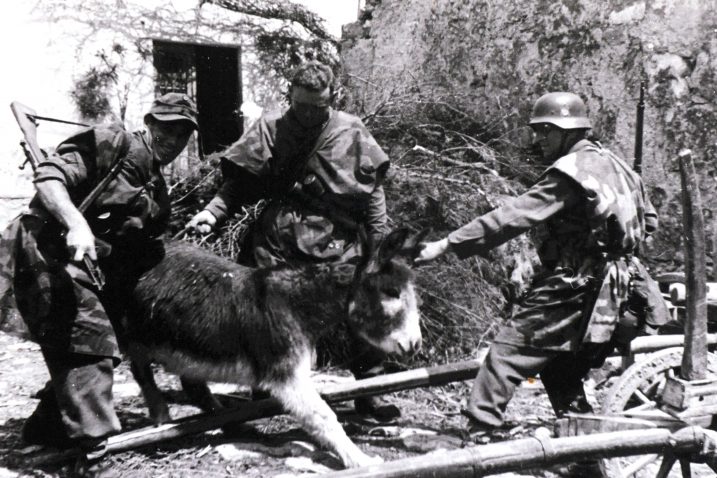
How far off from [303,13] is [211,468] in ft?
26.1

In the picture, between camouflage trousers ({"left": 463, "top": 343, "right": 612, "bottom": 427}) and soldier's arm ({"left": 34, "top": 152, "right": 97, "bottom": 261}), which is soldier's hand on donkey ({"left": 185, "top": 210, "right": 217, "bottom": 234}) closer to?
soldier's arm ({"left": 34, "top": 152, "right": 97, "bottom": 261})

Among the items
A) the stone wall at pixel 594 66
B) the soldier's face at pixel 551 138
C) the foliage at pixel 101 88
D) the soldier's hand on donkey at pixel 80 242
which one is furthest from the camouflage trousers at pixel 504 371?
the foliage at pixel 101 88

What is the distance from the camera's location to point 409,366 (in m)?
5.05

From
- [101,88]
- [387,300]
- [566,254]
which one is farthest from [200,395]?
[101,88]


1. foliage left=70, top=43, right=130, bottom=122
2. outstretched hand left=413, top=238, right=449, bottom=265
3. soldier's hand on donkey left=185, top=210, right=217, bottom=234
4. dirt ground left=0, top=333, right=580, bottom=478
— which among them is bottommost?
dirt ground left=0, top=333, right=580, bottom=478

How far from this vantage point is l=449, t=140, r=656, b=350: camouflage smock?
3090 millimetres

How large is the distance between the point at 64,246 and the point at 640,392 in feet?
10.5

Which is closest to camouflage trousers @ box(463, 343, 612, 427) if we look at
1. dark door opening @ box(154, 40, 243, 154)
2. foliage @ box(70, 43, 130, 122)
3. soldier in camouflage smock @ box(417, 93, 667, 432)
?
soldier in camouflage smock @ box(417, 93, 667, 432)

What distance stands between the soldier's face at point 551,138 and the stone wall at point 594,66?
3.11m

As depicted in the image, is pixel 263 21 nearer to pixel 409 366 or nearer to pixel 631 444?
pixel 409 366

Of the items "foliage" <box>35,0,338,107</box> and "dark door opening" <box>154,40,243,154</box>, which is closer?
"foliage" <box>35,0,338,107</box>

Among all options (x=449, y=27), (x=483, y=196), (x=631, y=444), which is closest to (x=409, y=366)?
(x=483, y=196)

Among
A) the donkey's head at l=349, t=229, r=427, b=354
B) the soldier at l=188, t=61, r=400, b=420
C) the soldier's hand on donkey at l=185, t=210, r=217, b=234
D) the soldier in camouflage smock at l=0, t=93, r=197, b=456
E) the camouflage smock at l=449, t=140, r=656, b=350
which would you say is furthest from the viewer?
the soldier at l=188, t=61, r=400, b=420

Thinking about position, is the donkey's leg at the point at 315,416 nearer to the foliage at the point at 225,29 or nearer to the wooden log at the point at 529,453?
the wooden log at the point at 529,453
